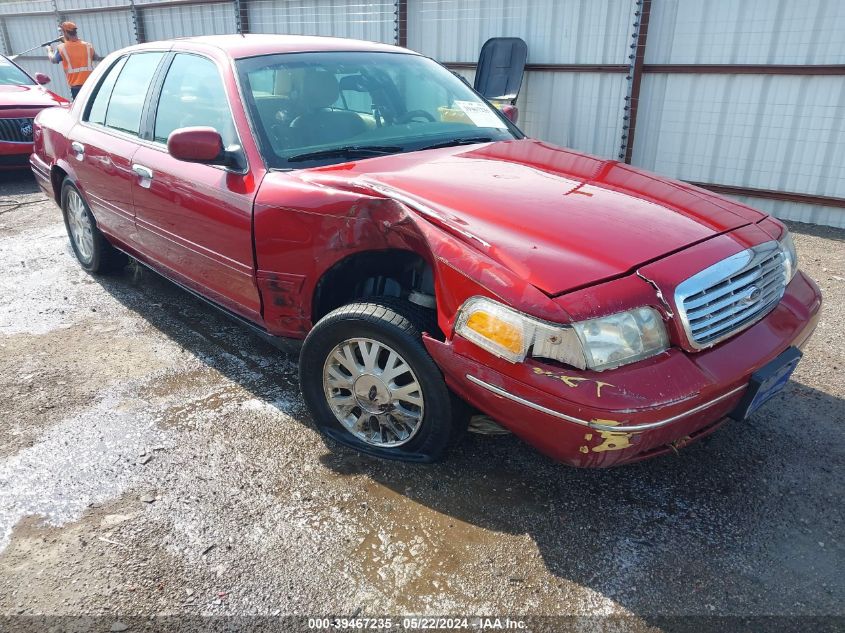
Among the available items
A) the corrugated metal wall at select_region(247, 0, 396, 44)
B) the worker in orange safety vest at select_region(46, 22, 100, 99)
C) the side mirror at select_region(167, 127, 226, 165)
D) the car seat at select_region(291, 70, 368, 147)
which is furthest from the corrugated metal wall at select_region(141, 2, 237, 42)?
the side mirror at select_region(167, 127, 226, 165)

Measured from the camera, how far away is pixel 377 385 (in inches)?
104

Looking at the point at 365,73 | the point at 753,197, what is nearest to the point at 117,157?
the point at 365,73

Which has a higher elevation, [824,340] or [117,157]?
[117,157]

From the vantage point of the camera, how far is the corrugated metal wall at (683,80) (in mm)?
6266

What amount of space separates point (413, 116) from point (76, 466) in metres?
2.34

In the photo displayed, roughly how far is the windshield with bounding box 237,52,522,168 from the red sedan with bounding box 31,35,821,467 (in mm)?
12

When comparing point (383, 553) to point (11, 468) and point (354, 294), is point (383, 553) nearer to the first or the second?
point (354, 294)

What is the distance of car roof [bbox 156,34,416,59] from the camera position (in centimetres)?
337

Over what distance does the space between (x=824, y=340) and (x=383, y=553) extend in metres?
3.10

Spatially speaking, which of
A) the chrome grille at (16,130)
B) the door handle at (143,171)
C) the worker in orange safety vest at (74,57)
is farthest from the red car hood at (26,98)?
the door handle at (143,171)

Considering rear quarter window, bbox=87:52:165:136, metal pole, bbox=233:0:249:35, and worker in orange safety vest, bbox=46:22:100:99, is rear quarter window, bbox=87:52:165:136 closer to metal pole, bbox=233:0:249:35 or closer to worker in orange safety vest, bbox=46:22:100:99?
worker in orange safety vest, bbox=46:22:100:99

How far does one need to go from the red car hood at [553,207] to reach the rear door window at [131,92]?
1.74 meters

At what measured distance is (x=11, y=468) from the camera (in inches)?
109

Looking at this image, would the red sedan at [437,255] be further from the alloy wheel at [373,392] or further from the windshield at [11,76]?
the windshield at [11,76]
